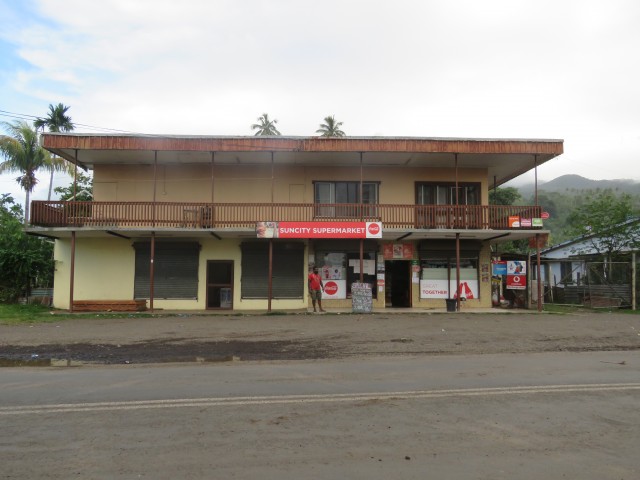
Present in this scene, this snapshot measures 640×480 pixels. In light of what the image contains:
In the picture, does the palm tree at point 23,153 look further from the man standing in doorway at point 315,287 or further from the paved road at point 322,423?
the paved road at point 322,423

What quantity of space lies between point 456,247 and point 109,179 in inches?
596

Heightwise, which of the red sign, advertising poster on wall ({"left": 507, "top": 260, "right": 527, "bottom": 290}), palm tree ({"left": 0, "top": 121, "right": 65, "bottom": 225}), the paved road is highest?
palm tree ({"left": 0, "top": 121, "right": 65, "bottom": 225})

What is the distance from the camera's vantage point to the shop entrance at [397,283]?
22.4 meters

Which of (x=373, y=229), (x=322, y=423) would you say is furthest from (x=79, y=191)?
(x=322, y=423)

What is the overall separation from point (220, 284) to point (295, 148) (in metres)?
6.66

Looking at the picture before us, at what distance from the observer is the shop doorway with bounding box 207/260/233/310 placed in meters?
21.2

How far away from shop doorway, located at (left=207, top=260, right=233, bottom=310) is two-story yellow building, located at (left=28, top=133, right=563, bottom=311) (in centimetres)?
4

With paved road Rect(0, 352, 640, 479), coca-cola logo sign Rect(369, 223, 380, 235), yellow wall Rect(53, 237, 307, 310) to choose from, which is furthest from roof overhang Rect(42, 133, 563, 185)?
paved road Rect(0, 352, 640, 479)

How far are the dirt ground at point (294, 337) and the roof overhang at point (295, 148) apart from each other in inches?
249

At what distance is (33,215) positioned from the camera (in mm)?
18875

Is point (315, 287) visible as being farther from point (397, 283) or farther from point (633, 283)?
point (633, 283)

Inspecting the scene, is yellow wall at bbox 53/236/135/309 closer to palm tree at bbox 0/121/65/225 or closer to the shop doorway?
the shop doorway

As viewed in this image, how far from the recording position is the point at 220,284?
2123 centimetres

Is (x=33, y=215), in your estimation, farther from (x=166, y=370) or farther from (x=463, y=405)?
(x=463, y=405)
